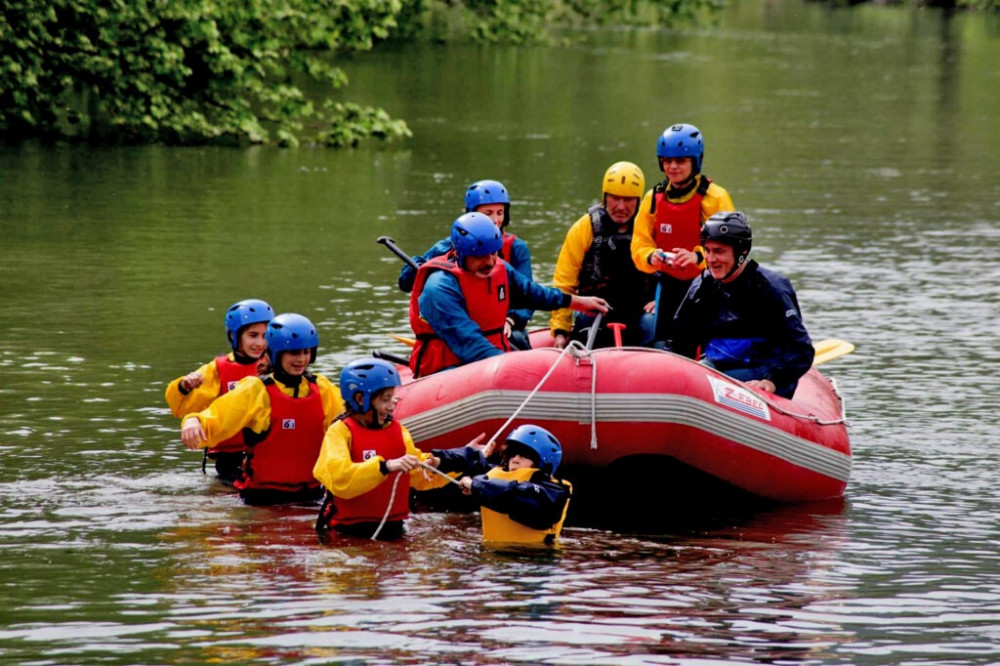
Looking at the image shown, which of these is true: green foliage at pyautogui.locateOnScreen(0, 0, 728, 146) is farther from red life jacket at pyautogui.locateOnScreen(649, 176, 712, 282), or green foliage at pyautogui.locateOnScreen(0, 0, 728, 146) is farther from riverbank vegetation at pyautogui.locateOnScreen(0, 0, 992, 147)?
red life jacket at pyautogui.locateOnScreen(649, 176, 712, 282)

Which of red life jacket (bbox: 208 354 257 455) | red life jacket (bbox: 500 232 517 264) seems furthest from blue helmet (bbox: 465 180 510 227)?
red life jacket (bbox: 208 354 257 455)

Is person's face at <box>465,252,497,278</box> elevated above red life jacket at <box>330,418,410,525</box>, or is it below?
above

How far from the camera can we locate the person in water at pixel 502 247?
1035 cm

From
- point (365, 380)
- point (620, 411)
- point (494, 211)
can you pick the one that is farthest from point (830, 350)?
point (365, 380)

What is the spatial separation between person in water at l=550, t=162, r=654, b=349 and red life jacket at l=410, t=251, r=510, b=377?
997 mm

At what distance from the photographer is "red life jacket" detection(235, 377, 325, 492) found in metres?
8.78

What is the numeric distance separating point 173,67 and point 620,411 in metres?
15.9

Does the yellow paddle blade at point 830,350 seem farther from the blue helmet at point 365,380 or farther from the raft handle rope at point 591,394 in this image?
the blue helmet at point 365,380

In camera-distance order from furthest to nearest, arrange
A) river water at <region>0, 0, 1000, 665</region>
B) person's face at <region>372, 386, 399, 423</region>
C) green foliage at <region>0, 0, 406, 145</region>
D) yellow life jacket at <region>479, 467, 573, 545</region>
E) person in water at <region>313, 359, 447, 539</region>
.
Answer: green foliage at <region>0, 0, 406, 145</region> < yellow life jacket at <region>479, 467, 573, 545</region> < person's face at <region>372, 386, 399, 423</region> < person in water at <region>313, 359, 447, 539</region> < river water at <region>0, 0, 1000, 665</region>

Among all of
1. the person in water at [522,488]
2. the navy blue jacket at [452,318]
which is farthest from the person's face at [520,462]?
the navy blue jacket at [452,318]

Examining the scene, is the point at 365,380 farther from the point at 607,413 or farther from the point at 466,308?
the point at 466,308

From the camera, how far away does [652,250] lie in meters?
10.4

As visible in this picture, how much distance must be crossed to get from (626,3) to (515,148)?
26972 mm

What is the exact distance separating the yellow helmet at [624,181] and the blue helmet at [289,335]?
8.69 feet
